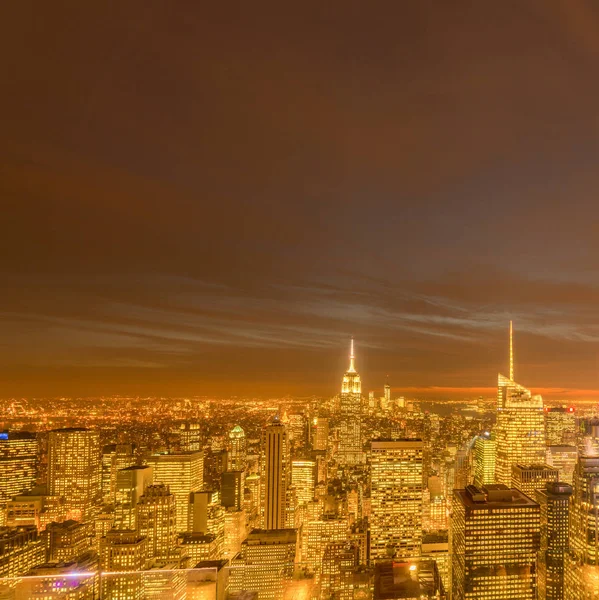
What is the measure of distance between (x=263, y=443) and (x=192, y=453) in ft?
6.76

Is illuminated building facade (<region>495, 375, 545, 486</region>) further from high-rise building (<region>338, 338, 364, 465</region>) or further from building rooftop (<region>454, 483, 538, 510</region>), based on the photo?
high-rise building (<region>338, 338, 364, 465</region>)

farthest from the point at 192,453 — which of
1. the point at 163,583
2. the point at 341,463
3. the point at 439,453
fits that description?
the point at 163,583

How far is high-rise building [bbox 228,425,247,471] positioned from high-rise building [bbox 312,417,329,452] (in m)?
1.76

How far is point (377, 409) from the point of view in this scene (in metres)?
11.1

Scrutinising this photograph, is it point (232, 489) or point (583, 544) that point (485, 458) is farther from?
point (583, 544)

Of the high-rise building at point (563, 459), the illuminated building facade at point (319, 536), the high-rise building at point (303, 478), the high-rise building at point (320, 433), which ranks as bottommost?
the illuminated building facade at point (319, 536)

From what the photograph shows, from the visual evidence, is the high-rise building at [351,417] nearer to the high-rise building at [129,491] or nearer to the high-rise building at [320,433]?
the high-rise building at [320,433]

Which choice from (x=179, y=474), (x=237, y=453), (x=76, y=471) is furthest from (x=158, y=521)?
(x=237, y=453)

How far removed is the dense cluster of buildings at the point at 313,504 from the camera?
769cm

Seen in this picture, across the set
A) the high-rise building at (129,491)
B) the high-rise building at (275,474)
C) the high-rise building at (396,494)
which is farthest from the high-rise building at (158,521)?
the high-rise building at (396,494)

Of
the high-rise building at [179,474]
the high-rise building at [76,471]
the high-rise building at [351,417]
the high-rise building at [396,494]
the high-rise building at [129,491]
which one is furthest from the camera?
the high-rise building at [179,474]

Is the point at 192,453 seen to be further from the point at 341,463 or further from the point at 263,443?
the point at 341,463

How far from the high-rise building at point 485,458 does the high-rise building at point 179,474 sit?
274 inches

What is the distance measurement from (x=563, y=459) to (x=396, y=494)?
4.76 m
